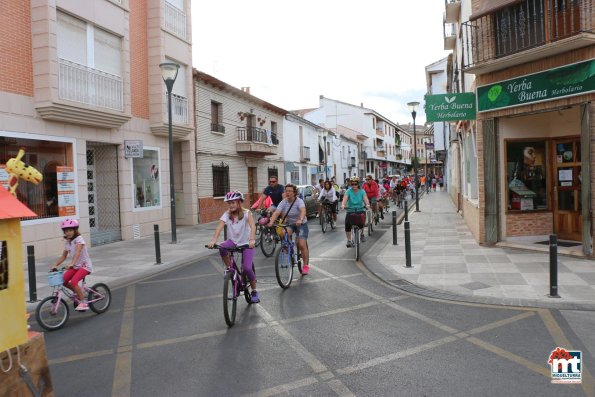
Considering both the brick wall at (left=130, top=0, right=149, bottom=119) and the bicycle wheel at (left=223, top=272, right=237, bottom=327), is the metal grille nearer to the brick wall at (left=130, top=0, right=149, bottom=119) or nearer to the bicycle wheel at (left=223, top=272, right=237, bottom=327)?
the brick wall at (left=130, top=0, right=149, bottom=119)

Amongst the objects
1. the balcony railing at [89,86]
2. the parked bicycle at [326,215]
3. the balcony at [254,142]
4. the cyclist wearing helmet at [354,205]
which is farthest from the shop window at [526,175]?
the balcony at [254,142]

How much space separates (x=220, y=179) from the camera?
70.5 ft

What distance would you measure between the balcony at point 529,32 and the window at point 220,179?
42.6 ft

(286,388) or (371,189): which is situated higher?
(371,189)

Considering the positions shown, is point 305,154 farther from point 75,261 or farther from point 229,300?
point 229,300

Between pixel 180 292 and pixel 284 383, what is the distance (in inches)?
160

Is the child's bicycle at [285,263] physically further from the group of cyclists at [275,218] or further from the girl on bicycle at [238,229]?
the girl on bicycle at [238,229]

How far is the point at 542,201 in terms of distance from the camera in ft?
36.4

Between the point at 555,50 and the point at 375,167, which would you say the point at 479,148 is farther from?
the point at 375,167

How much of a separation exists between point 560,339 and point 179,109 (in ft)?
49.9

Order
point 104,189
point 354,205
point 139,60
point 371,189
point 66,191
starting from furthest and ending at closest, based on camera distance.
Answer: point 139,60
point 371,189
point 104,189
point 66,191
point 354,205

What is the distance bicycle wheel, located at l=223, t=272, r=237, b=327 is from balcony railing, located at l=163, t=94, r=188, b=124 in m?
12.3

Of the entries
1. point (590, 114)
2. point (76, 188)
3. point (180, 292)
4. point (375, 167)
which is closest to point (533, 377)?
point (180, 292)
